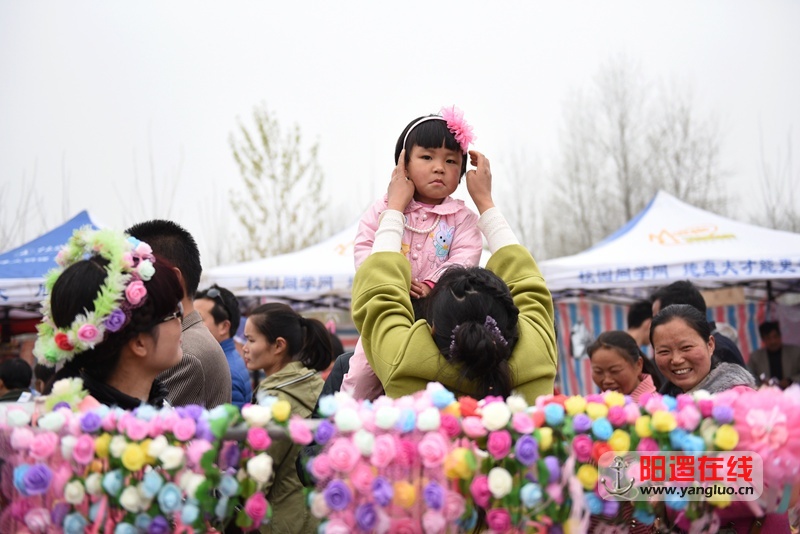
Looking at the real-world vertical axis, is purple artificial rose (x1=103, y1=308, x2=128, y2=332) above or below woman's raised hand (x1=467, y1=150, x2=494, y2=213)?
below

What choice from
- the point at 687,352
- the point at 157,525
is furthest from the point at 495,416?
the point at 687,352

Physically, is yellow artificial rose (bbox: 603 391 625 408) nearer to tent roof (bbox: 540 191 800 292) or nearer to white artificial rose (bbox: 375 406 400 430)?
white artificial rose (bbox: 375 406 400 430)

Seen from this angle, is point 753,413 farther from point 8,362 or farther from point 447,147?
point 8,362

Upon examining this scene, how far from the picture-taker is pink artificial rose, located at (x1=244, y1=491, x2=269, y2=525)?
1558 mm

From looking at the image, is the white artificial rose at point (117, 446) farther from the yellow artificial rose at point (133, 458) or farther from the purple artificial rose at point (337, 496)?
the purple artificial rose at point (337, 496)

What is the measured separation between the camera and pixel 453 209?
2.64 m

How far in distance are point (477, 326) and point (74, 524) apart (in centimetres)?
102

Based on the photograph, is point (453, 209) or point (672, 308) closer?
point (453, 209)

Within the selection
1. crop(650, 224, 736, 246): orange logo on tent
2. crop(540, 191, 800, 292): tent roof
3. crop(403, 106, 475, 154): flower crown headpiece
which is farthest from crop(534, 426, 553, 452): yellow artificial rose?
crop(650, 224, 736, 246): orange logo on tent

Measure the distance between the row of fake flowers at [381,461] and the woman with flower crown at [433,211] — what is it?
0.97m

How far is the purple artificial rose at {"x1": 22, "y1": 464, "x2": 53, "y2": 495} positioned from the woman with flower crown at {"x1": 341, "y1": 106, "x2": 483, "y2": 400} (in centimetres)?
120

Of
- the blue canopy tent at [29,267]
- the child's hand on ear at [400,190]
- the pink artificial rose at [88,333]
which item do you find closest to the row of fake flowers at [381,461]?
the pink artificial rose at [88,333]

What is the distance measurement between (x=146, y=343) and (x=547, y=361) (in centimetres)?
106

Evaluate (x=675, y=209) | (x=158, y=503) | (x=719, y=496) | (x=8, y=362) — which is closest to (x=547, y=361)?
(x=719, y=496)
